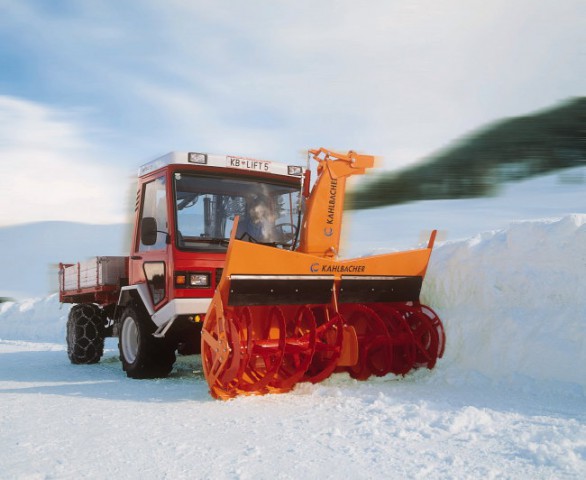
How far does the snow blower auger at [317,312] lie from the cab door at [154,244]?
45.6 inches

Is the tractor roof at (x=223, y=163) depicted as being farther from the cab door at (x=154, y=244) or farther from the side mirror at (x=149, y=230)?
the side mirror at (x=149, y=230)

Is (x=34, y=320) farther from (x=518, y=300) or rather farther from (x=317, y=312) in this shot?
(x=518, y=300)

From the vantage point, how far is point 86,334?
9.28m

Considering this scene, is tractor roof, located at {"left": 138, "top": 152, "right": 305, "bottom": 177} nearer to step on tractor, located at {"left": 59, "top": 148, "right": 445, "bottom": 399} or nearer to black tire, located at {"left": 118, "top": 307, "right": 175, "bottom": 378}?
step on tractor, located at {"left": 59, "top": 148, "right": 445, "bottom": 399}

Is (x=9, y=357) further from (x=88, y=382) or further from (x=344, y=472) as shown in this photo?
(x=344, y=472)

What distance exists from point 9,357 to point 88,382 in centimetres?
390

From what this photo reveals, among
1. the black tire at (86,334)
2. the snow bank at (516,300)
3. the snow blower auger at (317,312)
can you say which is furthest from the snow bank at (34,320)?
the snow bank at (516,300)

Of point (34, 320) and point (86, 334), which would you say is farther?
point (34, 320)

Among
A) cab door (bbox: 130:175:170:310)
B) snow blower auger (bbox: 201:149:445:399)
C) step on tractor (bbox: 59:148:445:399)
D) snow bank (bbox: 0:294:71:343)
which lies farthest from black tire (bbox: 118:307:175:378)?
snow bank (bbox: 0:294:71:343)

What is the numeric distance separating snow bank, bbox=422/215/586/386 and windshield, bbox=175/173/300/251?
74.5 inches

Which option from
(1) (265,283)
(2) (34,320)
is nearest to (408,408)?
(1) (265,283)

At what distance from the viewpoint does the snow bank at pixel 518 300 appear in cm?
628

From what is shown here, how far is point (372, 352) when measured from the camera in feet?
22.3

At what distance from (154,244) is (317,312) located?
6.28 ft
